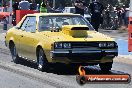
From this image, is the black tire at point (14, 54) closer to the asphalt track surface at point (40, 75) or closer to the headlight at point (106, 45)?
the asphalt track surface at point (40, 75)

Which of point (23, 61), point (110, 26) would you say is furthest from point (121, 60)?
point (110, 26)

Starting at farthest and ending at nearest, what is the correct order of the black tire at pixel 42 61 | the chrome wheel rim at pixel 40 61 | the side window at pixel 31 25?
1. the side window at pixel 31 25
2. the chrome wheel rim at pixel 40 61
3. the black tire at pixel 42 61

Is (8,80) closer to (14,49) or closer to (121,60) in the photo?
(14,49)

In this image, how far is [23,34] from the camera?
41.9ft

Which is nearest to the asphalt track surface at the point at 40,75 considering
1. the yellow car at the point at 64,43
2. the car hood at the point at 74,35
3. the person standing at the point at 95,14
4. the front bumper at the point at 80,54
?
the yellow car at the point at 64,43

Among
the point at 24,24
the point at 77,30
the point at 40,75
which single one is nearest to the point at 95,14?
the point at 24,24

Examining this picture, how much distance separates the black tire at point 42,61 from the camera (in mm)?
11477

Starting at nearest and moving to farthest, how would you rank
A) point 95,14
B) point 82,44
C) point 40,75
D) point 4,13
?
point 40,75 → point 82,44 → point 95,14 → point 4,13

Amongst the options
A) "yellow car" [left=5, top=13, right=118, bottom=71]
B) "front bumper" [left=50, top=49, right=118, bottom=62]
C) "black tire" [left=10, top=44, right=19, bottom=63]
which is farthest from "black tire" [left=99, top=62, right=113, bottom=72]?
"black tire" [left=10, top=44, right=19, bottom=63]

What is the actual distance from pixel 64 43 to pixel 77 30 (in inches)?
22.7

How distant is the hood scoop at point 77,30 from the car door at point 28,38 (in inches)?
41.5

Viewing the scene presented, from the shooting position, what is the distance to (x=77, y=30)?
37.7 feet

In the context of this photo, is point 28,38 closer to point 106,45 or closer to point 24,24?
point 24,24

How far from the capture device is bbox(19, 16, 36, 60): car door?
12.2m
